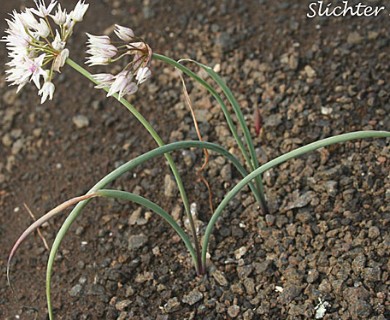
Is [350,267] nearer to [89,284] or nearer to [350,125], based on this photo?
[350,125]

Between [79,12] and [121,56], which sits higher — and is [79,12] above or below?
above

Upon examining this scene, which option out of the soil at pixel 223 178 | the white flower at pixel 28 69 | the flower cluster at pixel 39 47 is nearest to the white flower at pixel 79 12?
the flower cluster at pixel 39 47

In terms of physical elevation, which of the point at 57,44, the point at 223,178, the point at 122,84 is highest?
the point at 57,44

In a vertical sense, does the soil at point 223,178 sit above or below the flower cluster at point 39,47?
below

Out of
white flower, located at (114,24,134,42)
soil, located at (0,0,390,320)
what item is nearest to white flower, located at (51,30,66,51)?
white flower, located at (114,24,134,42)

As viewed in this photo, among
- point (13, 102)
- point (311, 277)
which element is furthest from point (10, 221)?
point (311, 277)

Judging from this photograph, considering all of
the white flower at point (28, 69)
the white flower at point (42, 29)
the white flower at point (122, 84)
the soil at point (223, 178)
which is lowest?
the soil at point (223, 178)

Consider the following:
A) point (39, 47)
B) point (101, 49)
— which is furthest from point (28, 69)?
point (101, 49)

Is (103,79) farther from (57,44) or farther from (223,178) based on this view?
(223,178)

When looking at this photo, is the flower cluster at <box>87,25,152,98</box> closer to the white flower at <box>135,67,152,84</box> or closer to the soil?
the white flower at <box>135,67,152,84</box>

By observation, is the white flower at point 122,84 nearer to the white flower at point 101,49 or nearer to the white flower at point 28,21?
the white flower at point 101,49
